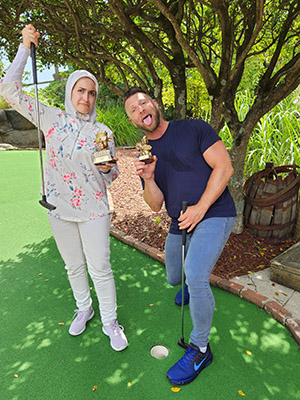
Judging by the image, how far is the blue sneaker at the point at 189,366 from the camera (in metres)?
2.04

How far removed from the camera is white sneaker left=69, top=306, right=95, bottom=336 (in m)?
2.54

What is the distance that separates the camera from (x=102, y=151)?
197 centimetres

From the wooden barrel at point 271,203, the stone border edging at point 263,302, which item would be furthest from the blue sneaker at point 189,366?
the wooden barrel at point 271,203

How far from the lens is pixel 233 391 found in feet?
6.52

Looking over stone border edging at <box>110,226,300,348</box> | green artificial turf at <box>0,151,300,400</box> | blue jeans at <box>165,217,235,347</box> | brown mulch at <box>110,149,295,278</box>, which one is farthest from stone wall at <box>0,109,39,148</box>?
blue jeans at <box>165,217,235,347</box>

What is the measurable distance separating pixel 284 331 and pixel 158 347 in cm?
107

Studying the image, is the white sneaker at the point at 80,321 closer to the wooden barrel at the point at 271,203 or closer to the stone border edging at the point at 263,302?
the stone border edging at the point at 263,302

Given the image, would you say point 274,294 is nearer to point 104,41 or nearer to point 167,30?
point 167,30

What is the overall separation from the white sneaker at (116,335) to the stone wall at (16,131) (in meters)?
13.1

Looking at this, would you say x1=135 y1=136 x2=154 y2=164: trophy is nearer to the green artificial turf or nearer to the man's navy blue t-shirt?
the man's navy blue t-shirt

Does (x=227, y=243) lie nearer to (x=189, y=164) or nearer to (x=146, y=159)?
(x=189, y=164)

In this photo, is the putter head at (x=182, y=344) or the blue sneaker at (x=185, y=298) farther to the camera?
the blue sneaker at (x=185, y=298)

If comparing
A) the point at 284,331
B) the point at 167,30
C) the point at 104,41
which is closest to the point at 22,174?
the point at 104,41

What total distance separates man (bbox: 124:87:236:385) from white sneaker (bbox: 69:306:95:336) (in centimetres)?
87
